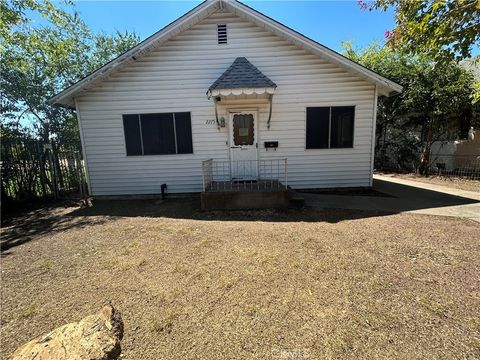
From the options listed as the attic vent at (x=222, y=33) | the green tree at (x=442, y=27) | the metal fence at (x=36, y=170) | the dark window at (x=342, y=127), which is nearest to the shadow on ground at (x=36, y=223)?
the metal fence at (x=36, y=170)

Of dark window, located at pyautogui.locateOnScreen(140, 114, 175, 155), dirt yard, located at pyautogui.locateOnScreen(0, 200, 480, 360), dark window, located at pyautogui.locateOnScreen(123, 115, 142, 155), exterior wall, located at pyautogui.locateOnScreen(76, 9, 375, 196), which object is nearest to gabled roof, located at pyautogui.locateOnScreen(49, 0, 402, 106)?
exterior wall, located at pyautogui.locateOnScreen(76, 9, 375, 196)

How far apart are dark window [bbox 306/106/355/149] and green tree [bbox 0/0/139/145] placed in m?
9.13

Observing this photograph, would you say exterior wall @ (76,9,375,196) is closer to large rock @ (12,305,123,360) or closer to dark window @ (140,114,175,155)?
dark window @ (140,114,175,155)

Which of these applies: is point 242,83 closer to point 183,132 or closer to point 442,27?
point 183,132

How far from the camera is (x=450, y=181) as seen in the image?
31.1 ft

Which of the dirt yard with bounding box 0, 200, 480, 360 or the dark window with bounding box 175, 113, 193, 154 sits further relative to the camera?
the dark window with bounding box 175, 113, 193, 154

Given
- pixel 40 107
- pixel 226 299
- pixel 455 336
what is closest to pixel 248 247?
pixel 226 299

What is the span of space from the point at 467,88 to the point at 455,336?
11.4 meters

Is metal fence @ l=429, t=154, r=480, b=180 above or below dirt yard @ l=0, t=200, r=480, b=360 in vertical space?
above

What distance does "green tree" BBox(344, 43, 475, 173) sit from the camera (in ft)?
32.2

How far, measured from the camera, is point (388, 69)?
1218cm

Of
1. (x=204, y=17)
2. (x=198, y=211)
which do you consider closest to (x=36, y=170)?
(x=198, y=211)

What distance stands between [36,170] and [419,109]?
50.5 feet

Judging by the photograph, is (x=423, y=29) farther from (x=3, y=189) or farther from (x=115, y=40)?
(x=115, y=40)
